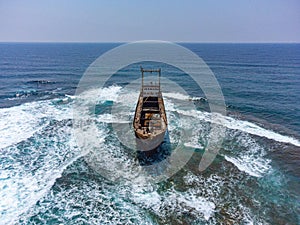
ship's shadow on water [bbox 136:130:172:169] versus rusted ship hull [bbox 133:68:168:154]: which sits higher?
rusted ship hull [bbox 133:68:168:154]

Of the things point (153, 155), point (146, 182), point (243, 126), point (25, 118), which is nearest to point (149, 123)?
point (153, 155)

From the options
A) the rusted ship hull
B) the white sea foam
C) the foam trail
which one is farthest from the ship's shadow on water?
the white sea foam

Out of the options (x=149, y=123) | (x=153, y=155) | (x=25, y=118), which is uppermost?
(x=149, y=123)

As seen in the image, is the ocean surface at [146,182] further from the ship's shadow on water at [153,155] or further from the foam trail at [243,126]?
the ship's shadow on water at [153,155]

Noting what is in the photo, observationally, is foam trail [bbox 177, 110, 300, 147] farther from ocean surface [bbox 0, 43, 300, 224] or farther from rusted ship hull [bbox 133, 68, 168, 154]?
rusted ship hull [bbox 133, 68, 168, 154]

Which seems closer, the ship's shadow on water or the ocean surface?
the ocean surface

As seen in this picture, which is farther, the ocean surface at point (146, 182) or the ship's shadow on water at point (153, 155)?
the ship's shadow on water at point (153, 155)

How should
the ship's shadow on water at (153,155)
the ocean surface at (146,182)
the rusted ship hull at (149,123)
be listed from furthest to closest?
the ship's shadow on water at (153,155) < the rusted ship hull at (149,123) < the ocean surface at (146,182)

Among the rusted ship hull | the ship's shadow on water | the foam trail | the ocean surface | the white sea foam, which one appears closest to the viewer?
the ocean surface

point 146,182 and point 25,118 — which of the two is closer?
point 146,182

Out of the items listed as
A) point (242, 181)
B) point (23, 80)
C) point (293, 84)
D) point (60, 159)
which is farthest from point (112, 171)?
point (293, 84)

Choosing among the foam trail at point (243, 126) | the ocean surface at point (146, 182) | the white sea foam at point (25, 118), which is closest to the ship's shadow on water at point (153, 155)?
the ocean surface at point (146, 182)

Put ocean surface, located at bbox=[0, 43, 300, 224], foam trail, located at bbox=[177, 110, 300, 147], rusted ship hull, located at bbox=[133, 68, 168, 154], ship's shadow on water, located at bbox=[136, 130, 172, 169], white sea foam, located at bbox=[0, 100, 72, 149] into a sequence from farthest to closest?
1. foam trail, located at bbox=[177, 110, 300, 147]
2. white sea foam, located at bbox=[0, 100, 72, 149]
3. ship's shadow on water, located at bbox=[136, 130, 172, 169]
4. rusted ship hull, located at bbox=[133, 68, 168, 154]
5. ocean surface, located at bbox=[0, 43, 300, 224]

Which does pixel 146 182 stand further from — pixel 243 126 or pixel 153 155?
pixel 243 126
